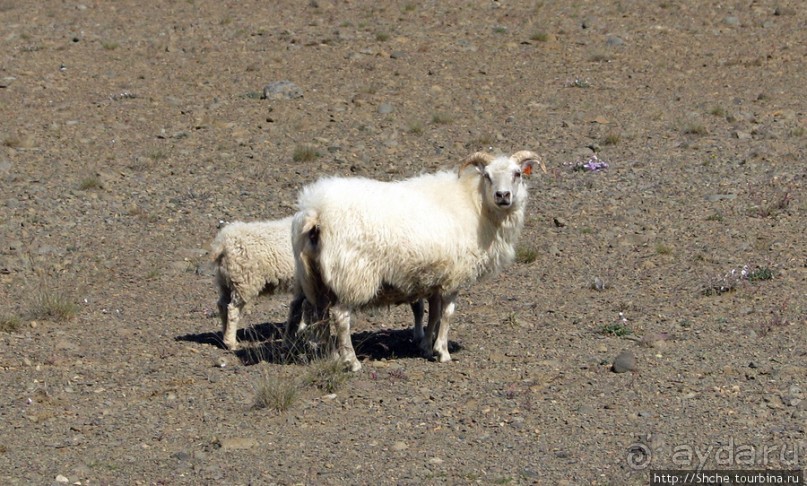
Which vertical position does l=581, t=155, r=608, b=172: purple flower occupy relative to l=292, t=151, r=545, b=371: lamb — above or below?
below

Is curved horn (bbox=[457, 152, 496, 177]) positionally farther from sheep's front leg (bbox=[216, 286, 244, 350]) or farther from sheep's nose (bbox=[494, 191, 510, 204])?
sheep's front leg (bbox=[216, 286, 244, 350])

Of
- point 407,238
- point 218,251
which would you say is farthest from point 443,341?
point 218,251

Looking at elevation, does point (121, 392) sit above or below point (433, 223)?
below

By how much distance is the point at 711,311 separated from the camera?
12.0 m

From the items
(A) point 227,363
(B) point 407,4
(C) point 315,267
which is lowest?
(A) point 227,363

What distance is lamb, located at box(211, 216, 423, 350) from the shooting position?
1200 centimetres

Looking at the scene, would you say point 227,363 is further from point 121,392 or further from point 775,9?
point 775,9

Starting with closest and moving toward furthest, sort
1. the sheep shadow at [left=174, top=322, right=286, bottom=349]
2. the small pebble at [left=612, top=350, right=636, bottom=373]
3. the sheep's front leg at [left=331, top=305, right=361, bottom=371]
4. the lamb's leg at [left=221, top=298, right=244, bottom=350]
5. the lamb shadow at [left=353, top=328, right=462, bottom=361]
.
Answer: the small pebble at [left=612, top=350, right=636, bottom=373] → the sheep's front leg at [left=331, top=305, right=361, bottom=371] → the lamb shadow at [left=353, top=328, right=462, bottom=361] → the lamb's leg at [left=221, top=298, right=244, bottom=350] → the sheep shadow at [left=174, top=322, right=286, bottom=349]

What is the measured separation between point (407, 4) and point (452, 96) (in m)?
5.34

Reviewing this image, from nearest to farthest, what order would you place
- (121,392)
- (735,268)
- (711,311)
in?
(121,392), (711,311), (735,268)

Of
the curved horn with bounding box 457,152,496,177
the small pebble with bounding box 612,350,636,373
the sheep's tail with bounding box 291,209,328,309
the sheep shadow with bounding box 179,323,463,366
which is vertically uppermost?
the curved horn with bounding box 457,152,496,177

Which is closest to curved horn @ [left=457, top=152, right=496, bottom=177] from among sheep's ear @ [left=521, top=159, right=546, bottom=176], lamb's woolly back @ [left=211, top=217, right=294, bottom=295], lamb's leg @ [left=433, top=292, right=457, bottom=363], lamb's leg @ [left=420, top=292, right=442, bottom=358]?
sheep's ear @ [left=521, top=159, right=546, bottom=176]

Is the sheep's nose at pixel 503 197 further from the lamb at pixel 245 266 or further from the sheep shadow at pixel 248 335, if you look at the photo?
Result: the sheep shadow at pixel 248 335

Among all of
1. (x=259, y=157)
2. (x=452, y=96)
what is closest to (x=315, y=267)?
(x=259, y=157)
